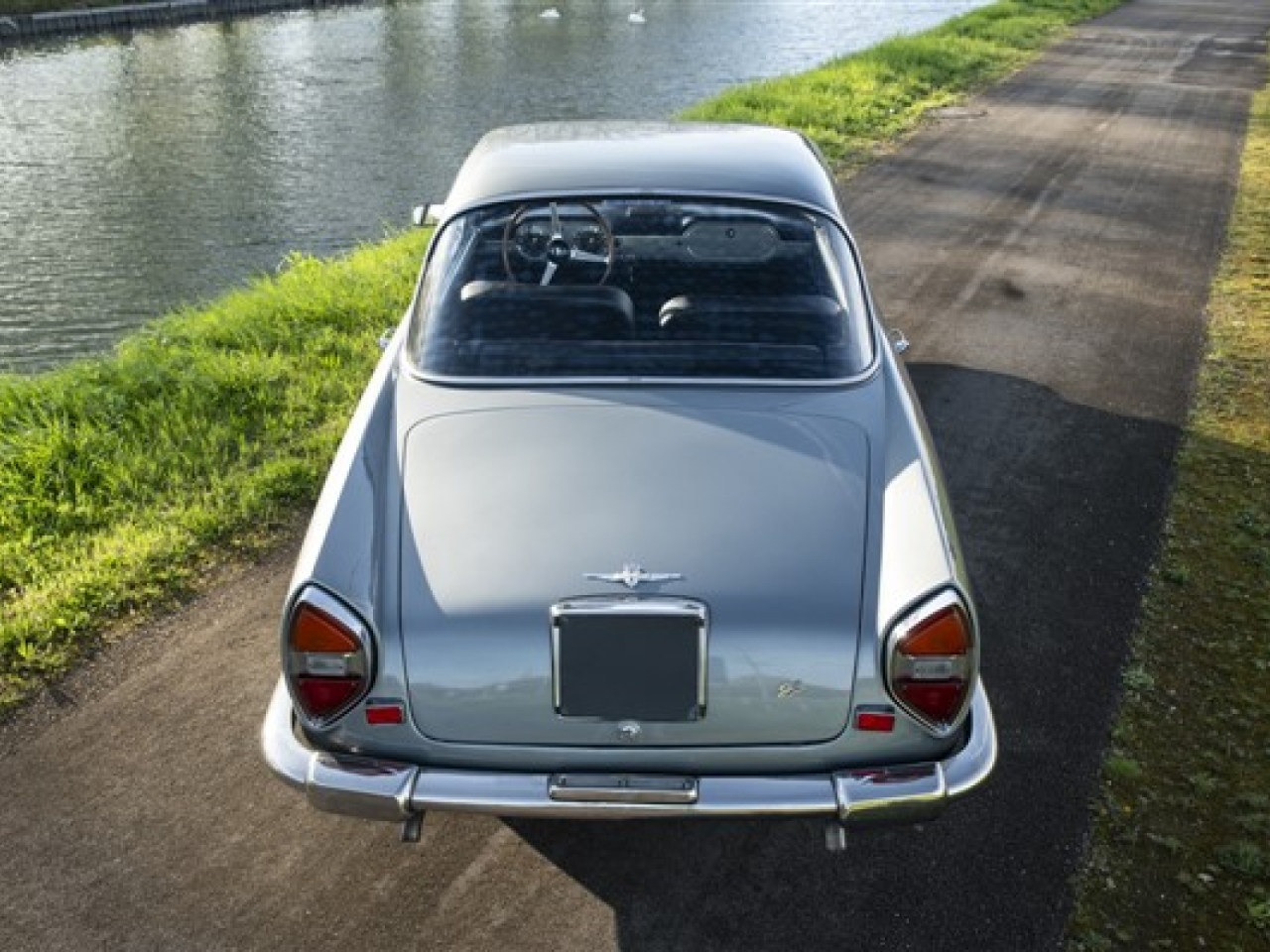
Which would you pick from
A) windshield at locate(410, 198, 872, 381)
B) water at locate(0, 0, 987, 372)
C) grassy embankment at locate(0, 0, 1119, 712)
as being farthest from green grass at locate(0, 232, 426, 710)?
water at locate(0, 0, 987, 372)

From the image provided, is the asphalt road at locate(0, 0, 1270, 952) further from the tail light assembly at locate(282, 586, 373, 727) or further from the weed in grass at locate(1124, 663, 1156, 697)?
the tail light assembly at locate(282, 586, 373, 727)

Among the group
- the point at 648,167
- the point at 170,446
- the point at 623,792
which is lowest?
the point at 170,446

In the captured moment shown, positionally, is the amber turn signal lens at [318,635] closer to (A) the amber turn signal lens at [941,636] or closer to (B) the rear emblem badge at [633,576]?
(B) the rear emblem badge at [633,576]

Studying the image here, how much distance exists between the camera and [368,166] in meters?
15.9

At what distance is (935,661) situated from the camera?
2.86 metres

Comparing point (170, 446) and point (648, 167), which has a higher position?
point (648, 167)

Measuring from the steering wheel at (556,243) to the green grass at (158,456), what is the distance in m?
1.88

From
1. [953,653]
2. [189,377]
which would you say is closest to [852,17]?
[189,377]

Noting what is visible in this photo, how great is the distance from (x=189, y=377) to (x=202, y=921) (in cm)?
398

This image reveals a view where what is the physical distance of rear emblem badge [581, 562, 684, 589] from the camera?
9.26 ft

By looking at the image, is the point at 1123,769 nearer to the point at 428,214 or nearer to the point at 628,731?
the point at 628,731

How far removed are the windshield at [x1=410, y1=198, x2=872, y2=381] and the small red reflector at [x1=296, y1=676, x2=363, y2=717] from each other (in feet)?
3.82

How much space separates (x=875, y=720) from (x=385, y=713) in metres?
1.25

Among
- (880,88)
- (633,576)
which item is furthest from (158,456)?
(880,88)
